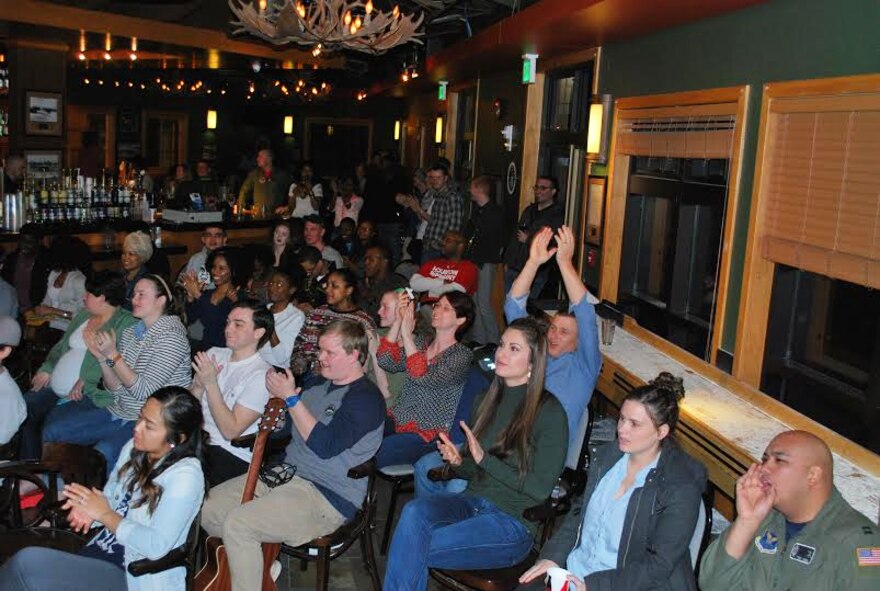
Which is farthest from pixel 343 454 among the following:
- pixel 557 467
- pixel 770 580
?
pixel 770 580

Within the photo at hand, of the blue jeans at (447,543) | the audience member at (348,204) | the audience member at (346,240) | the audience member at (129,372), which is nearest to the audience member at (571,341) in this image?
the blue jeans at (447,543)

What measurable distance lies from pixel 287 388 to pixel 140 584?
2.96 ft

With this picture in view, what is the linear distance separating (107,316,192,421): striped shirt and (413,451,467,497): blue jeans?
4.21 feet

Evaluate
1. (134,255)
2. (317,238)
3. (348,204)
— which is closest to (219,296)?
(134,255)

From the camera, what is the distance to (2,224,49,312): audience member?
21.5 ft

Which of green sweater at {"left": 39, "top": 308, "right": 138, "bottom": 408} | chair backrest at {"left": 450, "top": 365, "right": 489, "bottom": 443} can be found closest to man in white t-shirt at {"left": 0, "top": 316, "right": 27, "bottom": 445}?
green sweater at {"left": 39, "top": 308, "right": 138, "bottom": 408}

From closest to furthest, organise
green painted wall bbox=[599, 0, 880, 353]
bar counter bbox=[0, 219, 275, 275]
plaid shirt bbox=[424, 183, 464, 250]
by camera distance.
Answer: green painted wall bbox=[599, 0, 880, 353] < bar counter bbox=[0, 219, 275, 275] < plaid shirt bbox=[424, 183, 464, 250]

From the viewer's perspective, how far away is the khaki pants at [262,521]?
11.3 ft

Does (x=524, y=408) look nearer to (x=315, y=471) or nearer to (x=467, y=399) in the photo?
(x=467, y=399)

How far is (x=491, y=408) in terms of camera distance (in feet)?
12.1

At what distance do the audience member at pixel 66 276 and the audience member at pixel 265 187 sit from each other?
4824mm

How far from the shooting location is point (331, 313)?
5.45 m

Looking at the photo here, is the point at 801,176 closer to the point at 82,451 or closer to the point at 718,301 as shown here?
the point at 718,301

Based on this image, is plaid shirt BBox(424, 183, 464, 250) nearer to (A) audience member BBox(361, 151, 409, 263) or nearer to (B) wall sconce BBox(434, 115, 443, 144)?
(A) audience member BBox(361, 151, 409, 263)
